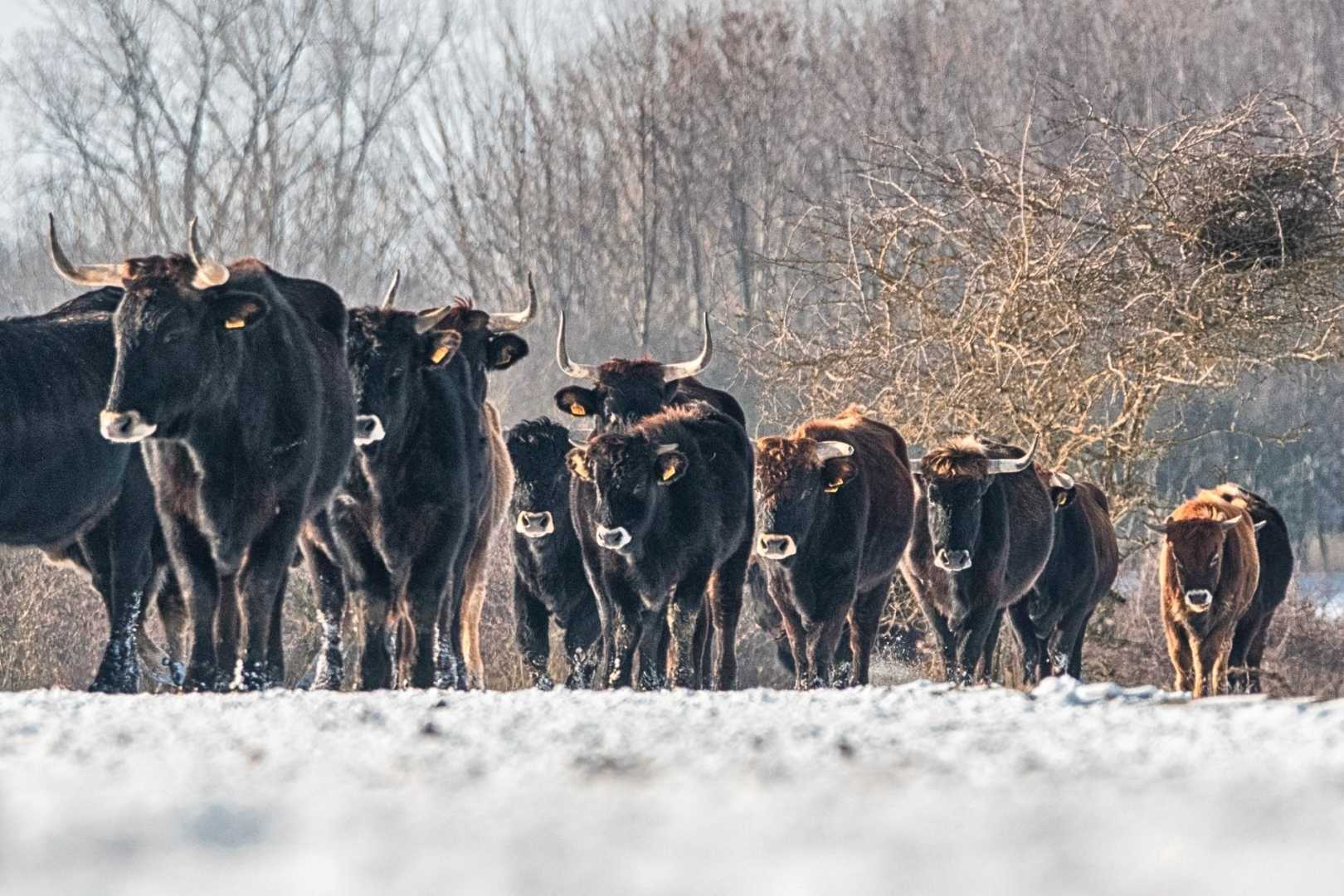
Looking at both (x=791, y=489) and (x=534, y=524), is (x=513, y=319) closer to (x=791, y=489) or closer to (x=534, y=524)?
(x=534, y=524)

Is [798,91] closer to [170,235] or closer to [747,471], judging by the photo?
[170,235]

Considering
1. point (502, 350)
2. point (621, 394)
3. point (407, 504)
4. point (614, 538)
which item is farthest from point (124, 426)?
point (621, 394)

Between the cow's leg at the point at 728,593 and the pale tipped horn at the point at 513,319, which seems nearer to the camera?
the cow's leg at the point at 728,593

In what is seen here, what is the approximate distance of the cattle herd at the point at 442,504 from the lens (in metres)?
9.17

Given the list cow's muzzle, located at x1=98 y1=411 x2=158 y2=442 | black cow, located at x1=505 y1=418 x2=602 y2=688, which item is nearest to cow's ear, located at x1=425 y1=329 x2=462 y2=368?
cow's muzzle, located at x1=98 y1=411 x2=158 y2=442

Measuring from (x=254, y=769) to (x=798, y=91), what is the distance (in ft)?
148

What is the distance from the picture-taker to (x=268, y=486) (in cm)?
920

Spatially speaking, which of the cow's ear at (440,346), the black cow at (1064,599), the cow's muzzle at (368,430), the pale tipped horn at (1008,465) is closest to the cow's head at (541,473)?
the pale tipped horn at (1008,465)

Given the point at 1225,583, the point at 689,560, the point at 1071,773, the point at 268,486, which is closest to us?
the point at 1071,773

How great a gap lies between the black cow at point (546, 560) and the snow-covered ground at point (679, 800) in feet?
27.5

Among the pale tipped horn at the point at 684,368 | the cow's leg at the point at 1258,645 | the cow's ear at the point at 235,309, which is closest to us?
the cow's ear at the point at 235,309

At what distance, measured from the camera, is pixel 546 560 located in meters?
14.8

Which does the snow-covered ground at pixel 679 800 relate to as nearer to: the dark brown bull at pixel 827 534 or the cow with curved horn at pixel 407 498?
the cow with curved horn at pixel 407 498

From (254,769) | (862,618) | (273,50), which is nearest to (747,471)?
(862,618)
